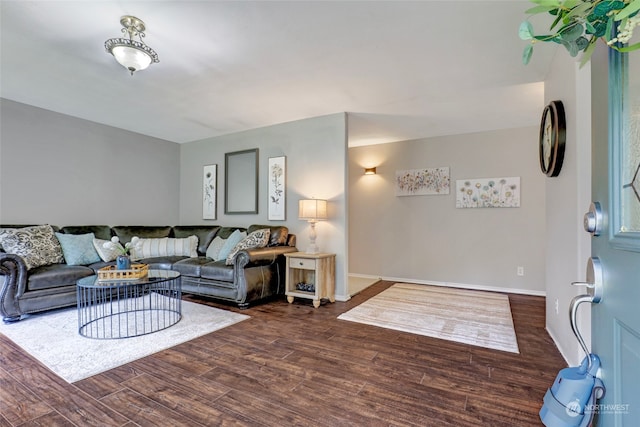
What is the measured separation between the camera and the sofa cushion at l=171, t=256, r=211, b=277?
376 centimetres

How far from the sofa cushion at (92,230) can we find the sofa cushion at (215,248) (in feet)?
4.41

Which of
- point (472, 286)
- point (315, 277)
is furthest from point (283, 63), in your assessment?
point (472, 286)

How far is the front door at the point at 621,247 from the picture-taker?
0.61 meters

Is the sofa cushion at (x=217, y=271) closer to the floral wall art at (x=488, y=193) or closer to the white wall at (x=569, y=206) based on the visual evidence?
the white wall at (x=569, y=206)

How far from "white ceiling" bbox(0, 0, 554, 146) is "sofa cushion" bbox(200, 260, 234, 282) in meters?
1.98

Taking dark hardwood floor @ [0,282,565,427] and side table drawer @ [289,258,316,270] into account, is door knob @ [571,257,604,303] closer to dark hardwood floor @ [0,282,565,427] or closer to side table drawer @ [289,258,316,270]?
dark hardwood floor @ [0,282,565,427]

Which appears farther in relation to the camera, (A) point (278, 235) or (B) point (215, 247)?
(B) point (215, 247)

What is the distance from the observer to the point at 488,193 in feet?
14.9

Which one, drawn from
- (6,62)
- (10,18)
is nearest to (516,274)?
(10,18)

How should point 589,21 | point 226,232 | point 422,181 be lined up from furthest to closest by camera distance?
point 422,181 < point 226,232 < point 589,21

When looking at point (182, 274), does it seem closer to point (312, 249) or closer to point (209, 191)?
point (312, 249)

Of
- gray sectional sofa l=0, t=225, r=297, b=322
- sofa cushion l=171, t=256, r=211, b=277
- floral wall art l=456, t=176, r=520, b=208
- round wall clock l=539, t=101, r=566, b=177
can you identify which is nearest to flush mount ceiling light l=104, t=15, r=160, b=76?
gray sectional sofa l=0, t=225, r=297, b=322

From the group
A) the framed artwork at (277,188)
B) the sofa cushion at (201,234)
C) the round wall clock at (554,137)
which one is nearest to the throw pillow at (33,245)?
the sofa cushion at (201,234)

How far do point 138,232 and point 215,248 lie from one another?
50.4 inches
